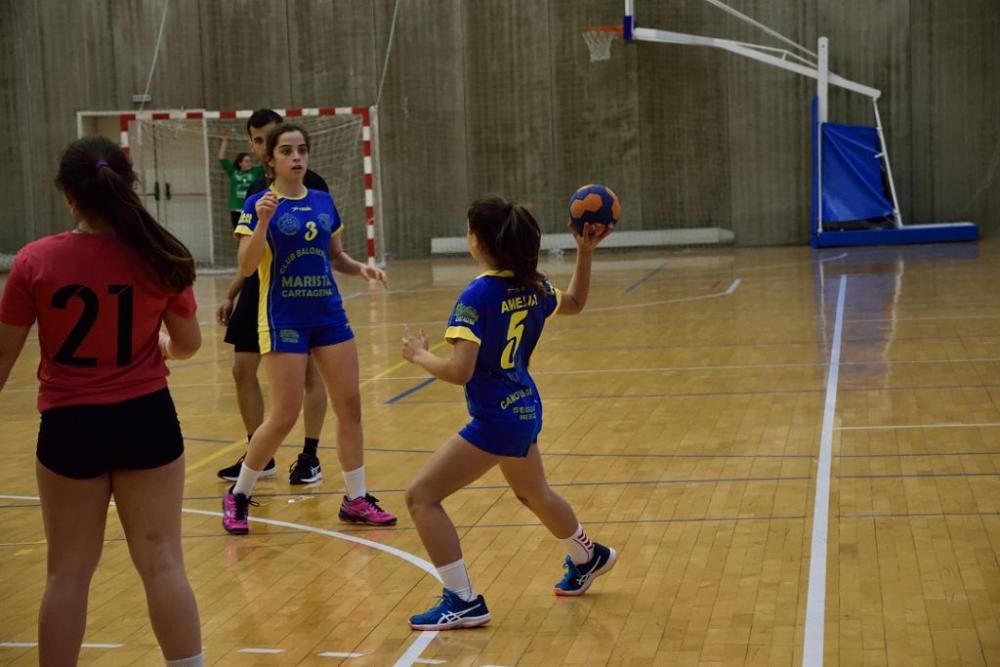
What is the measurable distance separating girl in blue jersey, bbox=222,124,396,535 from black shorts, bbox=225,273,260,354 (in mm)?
927

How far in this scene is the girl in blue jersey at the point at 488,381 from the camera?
13.6ft

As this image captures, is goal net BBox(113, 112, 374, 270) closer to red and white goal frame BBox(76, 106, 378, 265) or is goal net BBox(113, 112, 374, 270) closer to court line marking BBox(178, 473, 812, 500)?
red and white goal frame BBox(76, 106, 378, 265)

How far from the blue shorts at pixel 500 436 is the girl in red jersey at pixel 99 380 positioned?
116cm

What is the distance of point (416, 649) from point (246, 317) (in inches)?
110

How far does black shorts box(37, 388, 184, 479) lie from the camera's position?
3.20 m

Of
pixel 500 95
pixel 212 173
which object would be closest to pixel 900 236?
pixel 500 95

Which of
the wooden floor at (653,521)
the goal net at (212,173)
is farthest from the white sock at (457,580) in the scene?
the goal net at (212,173)

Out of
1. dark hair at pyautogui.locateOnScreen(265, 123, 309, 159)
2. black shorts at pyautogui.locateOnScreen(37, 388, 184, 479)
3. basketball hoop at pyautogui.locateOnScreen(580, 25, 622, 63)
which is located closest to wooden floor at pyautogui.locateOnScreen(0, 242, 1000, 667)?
black shorts at pyautogui.locateOnScreen(37, 388, 184, 479)

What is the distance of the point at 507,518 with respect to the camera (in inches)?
227

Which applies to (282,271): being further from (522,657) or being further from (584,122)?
(584,122)

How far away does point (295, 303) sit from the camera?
550 cm

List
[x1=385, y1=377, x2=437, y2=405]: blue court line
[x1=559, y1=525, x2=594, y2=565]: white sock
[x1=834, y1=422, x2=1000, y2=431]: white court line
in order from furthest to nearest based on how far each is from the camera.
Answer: [x1=385, y1=377, x2=437, y2=405]: blue court line → [x1=834, y1=422, x2=1000, y2=431]: white court line → [x1=559, y1=525, x2=594, y2=565]: white sock

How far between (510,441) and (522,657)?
677 millimetres

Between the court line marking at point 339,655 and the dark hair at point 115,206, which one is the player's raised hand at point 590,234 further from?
the dark hair at point 115,206
